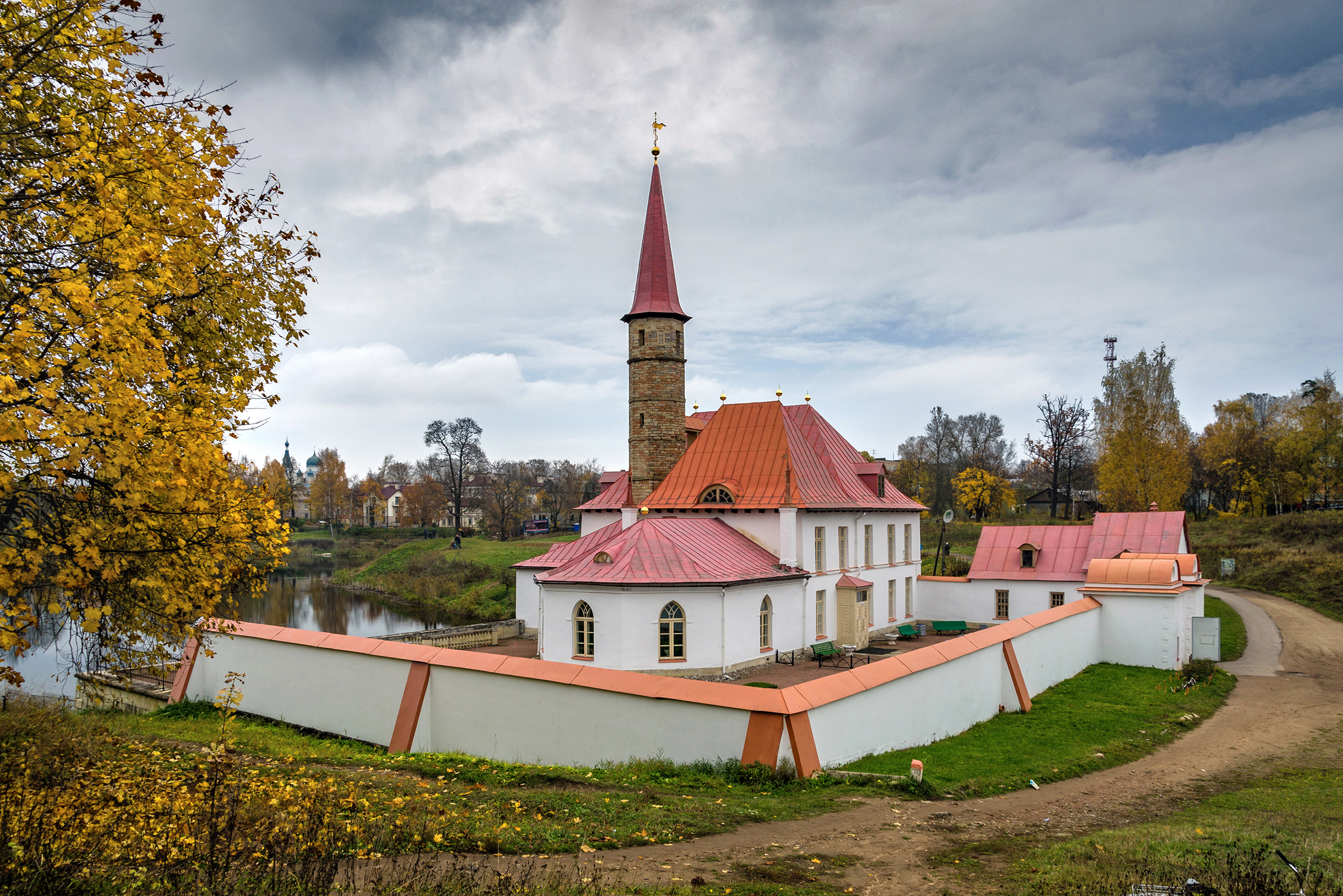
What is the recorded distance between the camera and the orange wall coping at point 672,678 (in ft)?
35.1

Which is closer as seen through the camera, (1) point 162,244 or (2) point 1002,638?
(1) point 162,244

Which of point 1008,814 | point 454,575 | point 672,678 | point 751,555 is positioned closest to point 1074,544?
point 751,555

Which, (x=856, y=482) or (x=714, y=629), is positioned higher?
(x=856, y=482)

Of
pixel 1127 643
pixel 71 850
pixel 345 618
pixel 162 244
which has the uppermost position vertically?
pixel 162 244

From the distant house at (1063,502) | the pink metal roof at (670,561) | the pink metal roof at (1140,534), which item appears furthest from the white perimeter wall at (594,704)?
the distant house at (1063,502)

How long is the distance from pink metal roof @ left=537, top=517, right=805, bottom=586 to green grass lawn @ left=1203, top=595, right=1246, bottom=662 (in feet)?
42.5

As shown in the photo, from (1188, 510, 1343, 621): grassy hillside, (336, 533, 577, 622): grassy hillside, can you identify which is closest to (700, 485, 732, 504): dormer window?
(336, 533, 577, 622): grassy hillside

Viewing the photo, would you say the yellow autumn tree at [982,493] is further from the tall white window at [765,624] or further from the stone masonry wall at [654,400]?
the tall white window at [765,624]

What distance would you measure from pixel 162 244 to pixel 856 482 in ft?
79.8

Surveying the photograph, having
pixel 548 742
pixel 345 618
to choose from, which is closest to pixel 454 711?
pixel 548 742

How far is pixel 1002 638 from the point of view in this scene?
16.2 metres

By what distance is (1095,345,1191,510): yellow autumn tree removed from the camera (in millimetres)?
41156

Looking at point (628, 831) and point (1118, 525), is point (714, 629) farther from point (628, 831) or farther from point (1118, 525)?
point (1118, 525)

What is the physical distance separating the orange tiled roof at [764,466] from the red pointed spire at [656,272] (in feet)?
13.9
